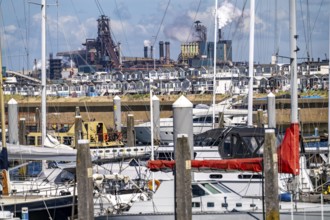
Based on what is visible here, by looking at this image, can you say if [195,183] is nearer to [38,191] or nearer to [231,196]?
[231,196]

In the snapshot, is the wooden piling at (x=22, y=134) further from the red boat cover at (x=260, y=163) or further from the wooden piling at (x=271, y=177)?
the wooden piling at (x=271, y=177)

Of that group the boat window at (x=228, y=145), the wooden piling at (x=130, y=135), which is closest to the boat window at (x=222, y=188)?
the boat window at (x=228, y=145)

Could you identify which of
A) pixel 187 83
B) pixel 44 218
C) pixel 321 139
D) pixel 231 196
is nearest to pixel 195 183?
pixel 231 196

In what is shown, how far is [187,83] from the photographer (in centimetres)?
12788

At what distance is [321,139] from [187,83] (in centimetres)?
7505

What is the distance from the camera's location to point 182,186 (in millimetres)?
25750

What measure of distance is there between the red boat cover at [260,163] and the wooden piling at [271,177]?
2.14 m

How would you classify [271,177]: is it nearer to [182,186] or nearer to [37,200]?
→ [182,186]

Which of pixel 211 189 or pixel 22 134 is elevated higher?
pixel 22 134

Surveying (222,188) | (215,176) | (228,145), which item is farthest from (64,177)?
(222,188)

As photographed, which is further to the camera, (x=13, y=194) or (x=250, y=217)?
(x=13, y=194)

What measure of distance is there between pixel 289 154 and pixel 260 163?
1.19 metres

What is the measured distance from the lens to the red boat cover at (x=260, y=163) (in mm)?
28125

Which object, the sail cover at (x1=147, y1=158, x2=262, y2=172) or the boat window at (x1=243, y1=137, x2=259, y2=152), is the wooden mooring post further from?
the sail cover at (x1=147, y1=158, x2=262, y2=172)
